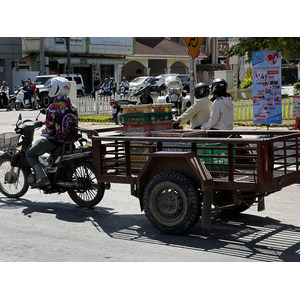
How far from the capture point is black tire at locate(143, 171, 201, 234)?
6.79m

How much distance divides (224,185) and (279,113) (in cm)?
866

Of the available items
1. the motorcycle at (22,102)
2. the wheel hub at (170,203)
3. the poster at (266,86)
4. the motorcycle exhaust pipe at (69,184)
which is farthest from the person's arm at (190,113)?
the motorcycle at (22,102)

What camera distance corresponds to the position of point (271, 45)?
15352 mm

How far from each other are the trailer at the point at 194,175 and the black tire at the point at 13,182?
6.36 ft

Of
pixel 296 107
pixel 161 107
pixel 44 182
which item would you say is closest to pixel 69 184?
pixel 44 182

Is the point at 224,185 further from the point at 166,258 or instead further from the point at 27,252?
the point at 27,252

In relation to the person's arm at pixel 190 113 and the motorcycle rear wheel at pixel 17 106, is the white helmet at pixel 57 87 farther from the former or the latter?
the motorcycle rear wheel at pixel 17 106

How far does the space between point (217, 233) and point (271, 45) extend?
9170 mm

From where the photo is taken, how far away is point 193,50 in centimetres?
1284

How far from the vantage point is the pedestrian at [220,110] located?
28.5 ft

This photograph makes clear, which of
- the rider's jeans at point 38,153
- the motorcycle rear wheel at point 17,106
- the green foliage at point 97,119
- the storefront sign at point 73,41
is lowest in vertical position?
the rider's jeans at point 38,153

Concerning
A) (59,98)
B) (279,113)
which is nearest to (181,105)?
(279,113)

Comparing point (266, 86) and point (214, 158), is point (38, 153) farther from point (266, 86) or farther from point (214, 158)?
point (266, 86)

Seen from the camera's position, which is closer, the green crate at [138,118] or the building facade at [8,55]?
the green crate at [138,118]
